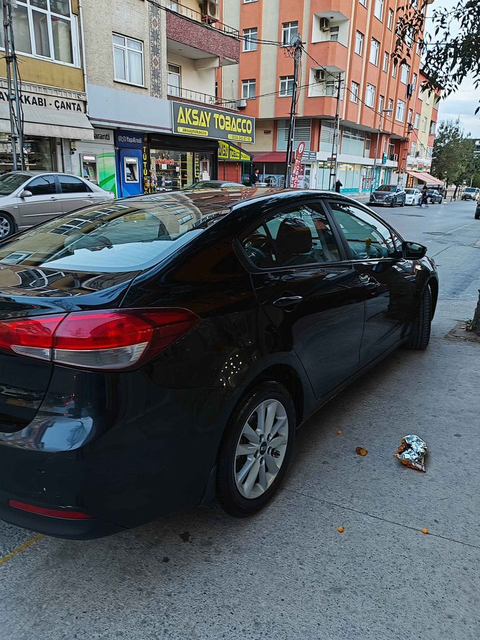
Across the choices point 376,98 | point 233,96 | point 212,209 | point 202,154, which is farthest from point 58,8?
point 376,98

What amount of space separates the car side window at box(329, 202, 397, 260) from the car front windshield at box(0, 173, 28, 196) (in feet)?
31.1

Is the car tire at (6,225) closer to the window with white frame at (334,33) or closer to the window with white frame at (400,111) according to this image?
the window with white frame at (334,33)

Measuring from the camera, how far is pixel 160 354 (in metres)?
1.95

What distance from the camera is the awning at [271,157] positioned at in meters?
38.3

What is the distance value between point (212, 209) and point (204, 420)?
1.19m

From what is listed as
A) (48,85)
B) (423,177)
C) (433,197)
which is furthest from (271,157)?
(423,177)

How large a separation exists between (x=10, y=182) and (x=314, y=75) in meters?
30.4

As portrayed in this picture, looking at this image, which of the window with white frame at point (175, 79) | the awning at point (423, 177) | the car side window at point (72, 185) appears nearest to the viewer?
the car side window at point (72, 185)

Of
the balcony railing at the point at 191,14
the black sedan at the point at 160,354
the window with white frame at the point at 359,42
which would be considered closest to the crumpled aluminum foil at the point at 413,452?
the black sedan at the point at 160,354

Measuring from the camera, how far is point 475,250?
1441cm

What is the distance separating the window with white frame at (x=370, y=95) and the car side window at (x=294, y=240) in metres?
43.4

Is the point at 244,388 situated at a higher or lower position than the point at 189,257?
lower

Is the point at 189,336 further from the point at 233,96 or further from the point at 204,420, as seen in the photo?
the point at 233,96

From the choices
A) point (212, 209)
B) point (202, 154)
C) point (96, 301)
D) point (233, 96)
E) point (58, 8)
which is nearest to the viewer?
point (96, 301)
